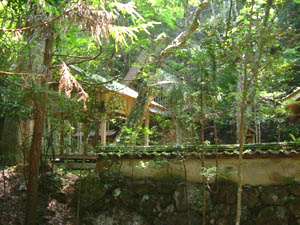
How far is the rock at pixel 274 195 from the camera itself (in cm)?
565

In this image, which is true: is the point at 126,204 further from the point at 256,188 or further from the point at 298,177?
the point at 298,177

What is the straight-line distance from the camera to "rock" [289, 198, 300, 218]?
549 centimetres

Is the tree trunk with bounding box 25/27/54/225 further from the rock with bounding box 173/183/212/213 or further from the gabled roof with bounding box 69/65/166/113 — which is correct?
the rock with bounding box 173/183/212/213

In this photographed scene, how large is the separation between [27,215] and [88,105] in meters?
2.48

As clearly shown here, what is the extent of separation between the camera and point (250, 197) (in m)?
5.81

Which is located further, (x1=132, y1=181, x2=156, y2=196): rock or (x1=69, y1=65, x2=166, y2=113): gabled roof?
(x1=69, y1=65, x2=166, y2=113): gabled roof

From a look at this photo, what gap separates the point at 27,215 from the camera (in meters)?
5.37

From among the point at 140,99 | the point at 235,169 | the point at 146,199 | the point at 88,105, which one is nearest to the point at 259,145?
the point at 235,169

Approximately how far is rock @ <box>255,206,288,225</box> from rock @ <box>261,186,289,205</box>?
0.11 meters

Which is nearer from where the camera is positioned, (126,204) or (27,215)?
(27,215)

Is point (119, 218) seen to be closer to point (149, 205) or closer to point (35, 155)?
point (149, 205)

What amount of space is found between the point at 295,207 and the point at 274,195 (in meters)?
0.40

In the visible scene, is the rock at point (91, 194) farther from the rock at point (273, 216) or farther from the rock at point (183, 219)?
the rock at point (273, 216)

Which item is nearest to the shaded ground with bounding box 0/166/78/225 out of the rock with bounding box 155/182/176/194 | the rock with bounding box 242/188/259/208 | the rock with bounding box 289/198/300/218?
the rock with bounding box 155/182/176/194
